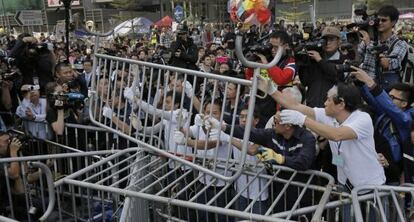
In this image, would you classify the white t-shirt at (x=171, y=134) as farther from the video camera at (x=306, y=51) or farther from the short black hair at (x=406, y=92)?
the short black hair at (x=406, y=92)

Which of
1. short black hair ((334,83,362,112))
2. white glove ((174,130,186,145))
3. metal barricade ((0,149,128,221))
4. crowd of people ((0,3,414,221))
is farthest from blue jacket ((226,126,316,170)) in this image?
metal barricade ((0,149,128,221))

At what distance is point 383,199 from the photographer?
115 inches

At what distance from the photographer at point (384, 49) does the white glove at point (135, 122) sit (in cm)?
257

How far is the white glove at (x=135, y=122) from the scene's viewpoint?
3.18 meters

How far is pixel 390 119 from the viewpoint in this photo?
3496 mm

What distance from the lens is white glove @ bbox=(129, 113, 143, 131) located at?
318cm

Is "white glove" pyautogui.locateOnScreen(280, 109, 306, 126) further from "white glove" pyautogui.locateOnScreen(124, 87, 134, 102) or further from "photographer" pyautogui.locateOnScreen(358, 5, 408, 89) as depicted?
"photographer" pyautogui.locateOnScreen(358, 5, 408, 89)

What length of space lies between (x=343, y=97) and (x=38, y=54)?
184 inches

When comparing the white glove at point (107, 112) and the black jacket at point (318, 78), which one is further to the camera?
the black jacket at point (318, 78)

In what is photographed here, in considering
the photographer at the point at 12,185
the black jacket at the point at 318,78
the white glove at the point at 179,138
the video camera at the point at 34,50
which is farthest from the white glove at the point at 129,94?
the video camera at the point at 34,50

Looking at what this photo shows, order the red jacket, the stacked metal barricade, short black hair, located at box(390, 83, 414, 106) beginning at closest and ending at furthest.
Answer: the stacked metal barricade < short black hair, located at box(390, 83, 414, 106) < the red jacket

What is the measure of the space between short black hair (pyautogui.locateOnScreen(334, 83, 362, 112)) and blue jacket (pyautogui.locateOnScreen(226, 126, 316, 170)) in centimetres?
41

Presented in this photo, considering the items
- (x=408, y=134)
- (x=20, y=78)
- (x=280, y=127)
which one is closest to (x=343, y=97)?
(x=280, y=127)

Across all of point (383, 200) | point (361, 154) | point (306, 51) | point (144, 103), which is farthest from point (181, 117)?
point (306, 51)
